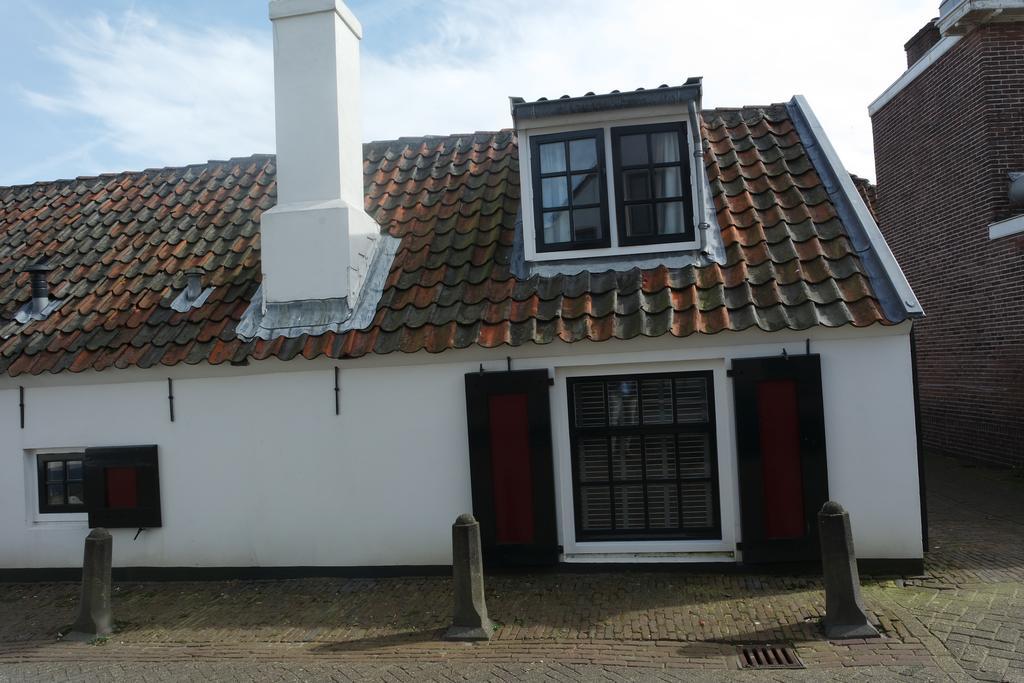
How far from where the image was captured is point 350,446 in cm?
746

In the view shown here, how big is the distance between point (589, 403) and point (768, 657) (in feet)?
9.23

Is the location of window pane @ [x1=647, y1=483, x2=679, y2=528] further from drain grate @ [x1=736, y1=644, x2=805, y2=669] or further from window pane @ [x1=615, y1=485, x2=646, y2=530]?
drain grate @ [x1=736, y1=644, x2=805, y2=669]

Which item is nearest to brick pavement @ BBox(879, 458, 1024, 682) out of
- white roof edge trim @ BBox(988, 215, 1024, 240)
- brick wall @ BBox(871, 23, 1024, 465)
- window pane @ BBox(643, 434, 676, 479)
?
window pane @ BBox(643, 434, 676, 479)

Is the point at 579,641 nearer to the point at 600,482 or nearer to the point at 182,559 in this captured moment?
the point at 600,482

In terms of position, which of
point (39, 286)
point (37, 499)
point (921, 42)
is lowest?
point (37, 499)

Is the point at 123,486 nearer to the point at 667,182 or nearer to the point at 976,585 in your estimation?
the point at 667,182

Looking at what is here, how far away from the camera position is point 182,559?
774 cm

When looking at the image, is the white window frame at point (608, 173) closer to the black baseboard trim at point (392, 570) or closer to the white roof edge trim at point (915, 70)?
the black baseboard trim at point (392, 570)

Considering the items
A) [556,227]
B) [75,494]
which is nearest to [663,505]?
[556,227]

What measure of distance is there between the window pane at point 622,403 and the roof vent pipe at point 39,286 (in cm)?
679

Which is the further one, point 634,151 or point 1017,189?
point 1017,189

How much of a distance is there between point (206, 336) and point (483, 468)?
129 inches

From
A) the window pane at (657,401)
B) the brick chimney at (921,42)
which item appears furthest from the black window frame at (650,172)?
the brick chimney at (921,42)

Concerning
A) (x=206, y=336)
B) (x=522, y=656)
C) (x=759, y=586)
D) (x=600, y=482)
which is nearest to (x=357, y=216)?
(x=206, y=336)
